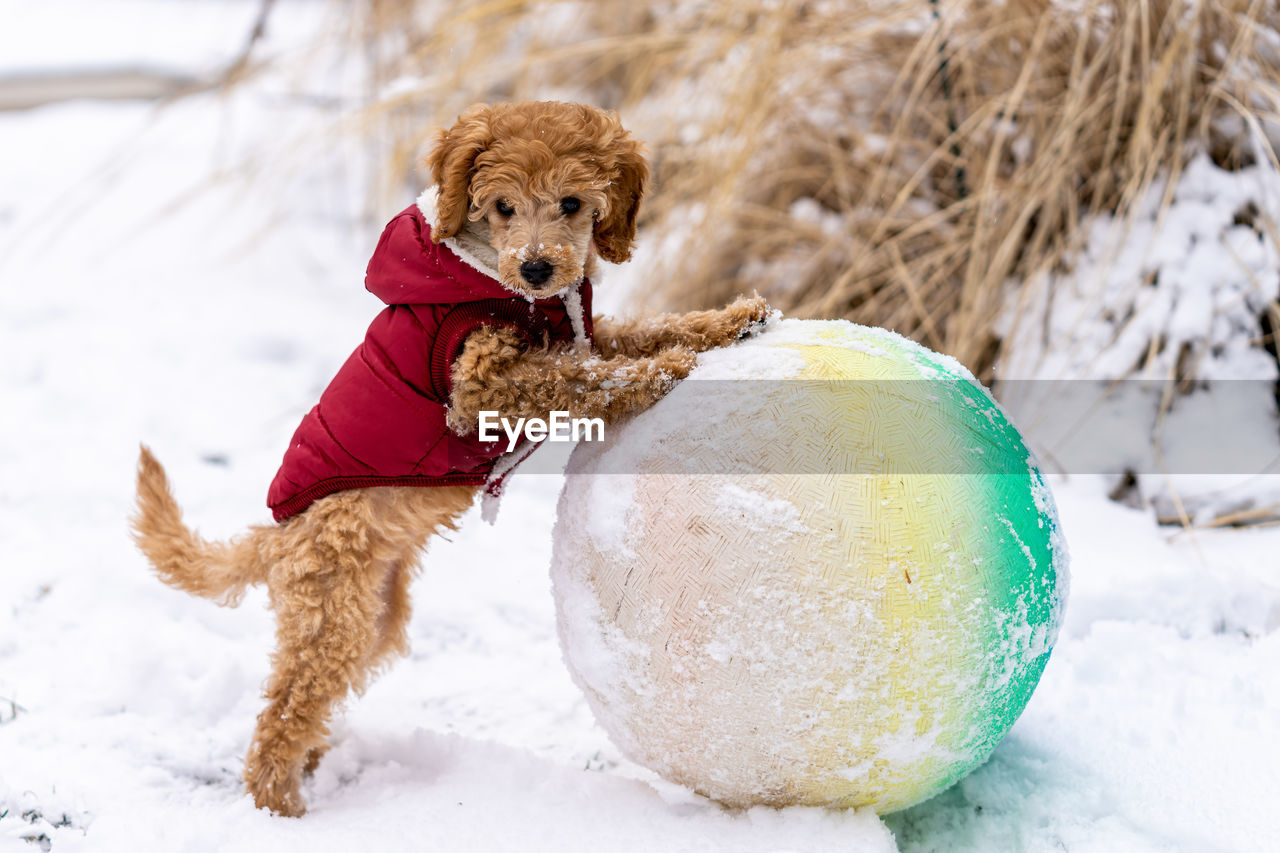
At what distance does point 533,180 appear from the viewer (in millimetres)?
2104

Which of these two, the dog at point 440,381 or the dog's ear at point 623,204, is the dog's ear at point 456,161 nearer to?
the dog at point 440,381

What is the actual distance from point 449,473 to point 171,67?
9.28m

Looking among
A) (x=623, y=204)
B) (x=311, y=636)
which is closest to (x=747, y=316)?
(x=623, y=204)

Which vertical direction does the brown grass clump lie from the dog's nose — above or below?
below

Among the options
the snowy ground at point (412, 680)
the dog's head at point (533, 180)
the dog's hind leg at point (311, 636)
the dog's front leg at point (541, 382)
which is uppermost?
the dog's head at point (533, 180)

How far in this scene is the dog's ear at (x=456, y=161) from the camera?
2.13 meters

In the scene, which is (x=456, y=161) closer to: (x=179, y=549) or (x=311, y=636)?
(x=311, y=636)

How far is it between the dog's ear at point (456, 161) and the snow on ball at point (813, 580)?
57 cm

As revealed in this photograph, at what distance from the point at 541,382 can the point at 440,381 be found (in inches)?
9.2

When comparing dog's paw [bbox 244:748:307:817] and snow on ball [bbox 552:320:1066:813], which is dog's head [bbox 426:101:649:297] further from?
dog's paw [bbox 244:748:307:817]

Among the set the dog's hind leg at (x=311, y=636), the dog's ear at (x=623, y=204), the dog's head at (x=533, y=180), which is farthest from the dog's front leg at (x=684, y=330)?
the dog's hind leg at (x=311, y=636)

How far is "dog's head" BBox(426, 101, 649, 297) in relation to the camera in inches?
82.5

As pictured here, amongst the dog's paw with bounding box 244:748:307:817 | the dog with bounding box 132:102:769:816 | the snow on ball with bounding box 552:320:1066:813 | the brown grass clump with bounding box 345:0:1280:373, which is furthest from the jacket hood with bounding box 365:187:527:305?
the brown grass clump with bounding box 345:0:1280:373

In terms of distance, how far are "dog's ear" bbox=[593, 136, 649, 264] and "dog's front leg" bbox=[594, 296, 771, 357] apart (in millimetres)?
212
